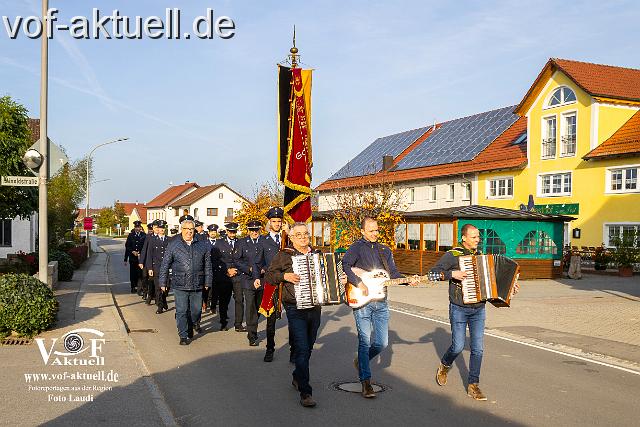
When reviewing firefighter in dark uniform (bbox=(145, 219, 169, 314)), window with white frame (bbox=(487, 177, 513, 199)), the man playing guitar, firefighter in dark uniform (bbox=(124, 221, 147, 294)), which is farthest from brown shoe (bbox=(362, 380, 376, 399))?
window with white frame (bbox=(487, 177, 513, 199))

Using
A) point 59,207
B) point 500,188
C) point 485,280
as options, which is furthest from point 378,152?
point 485,280

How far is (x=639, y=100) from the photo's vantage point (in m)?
32.9

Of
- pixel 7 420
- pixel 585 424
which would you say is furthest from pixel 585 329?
pixel 7 420

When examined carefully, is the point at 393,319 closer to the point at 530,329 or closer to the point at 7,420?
the point at 530,329

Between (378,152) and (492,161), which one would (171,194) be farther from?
(492,161)

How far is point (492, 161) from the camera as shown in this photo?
38062 mm

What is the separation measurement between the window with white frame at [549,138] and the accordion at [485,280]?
97.0ft

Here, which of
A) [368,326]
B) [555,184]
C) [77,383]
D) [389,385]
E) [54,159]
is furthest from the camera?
[555,184]

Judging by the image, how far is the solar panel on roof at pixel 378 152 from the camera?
50.5m

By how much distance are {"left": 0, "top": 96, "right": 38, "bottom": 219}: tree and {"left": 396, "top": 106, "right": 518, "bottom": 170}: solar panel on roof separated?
1164 inches

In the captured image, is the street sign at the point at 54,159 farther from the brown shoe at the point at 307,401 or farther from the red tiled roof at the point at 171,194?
the red tiled roof at the point at 171,194

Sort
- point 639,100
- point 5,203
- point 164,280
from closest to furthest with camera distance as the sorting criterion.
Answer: point 164,280 < point 5,203 < point 639,100

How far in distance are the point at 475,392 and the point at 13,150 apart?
38.3ft

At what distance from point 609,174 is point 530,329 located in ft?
72.0
